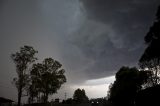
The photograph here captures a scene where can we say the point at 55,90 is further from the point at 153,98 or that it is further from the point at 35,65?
the point at 153,98

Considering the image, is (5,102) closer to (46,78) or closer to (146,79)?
(46,78)

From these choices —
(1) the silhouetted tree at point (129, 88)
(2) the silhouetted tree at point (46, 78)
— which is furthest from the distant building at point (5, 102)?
(1) the silhouetted tree at point (129, 88)

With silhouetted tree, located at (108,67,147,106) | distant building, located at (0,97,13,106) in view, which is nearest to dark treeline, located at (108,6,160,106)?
silhouetted tree, located at (108,67,147,106)

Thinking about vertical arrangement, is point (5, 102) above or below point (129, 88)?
below

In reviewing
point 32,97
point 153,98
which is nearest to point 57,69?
point 32,97

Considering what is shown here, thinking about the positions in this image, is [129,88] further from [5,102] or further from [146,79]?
[5,102]

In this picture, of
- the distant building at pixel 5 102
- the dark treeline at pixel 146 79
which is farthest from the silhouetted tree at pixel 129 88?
the distant building at pixel 5 102

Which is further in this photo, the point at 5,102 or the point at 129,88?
the point at 129,88

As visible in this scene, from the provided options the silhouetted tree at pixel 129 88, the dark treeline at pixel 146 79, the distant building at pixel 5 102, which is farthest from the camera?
the silhouetted tree at pixel 129 88

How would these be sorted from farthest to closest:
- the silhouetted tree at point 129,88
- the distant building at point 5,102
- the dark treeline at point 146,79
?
the silhouetted tree at point 129,88 < the distant building at point 5,102 < the dark treeline at point 146,79

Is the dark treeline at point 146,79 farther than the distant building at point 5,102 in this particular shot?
No

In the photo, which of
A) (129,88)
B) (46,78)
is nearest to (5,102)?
(46,78)

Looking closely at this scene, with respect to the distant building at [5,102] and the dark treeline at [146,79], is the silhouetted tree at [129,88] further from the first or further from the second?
the distant building at [5,102]

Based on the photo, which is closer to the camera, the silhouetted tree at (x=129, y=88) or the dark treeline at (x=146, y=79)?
the dark treeline at (x=146, y=79)
